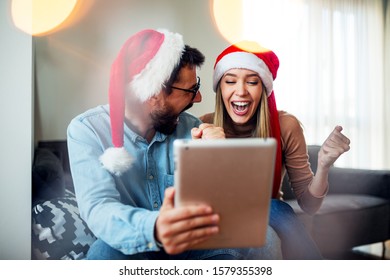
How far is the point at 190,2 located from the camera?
1.43 meters

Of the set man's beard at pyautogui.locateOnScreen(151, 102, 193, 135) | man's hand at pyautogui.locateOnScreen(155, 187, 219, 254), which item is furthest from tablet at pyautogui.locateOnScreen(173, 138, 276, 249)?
man's beard at pyautogui.locateOnScreen(151, 102, 193, 135)

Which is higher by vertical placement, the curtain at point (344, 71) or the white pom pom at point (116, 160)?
the curtain at point (344, 71)

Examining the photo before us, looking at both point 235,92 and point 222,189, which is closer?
point 222,189

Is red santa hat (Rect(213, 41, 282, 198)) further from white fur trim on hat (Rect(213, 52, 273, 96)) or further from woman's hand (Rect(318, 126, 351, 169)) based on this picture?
woman's hand (Rect(318, 126, 351, 169))

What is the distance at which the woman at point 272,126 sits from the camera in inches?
52.8

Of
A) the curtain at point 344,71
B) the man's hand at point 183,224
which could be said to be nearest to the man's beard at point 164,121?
the man's hand at point 183,224

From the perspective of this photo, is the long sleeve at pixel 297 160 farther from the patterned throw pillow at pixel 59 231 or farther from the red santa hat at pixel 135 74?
the patterned throw pillow at pixel 59 231

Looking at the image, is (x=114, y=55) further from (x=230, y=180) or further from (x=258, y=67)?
(x=230, y=180)

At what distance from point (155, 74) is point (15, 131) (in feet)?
1.58

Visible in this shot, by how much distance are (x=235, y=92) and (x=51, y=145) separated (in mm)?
575

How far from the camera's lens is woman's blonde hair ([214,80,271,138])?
134 centimetres
